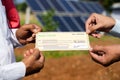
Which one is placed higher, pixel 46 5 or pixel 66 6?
pixel 46 5

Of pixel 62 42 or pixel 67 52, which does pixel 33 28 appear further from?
pixel 67 52

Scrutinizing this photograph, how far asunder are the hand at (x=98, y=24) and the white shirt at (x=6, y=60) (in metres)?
0.58

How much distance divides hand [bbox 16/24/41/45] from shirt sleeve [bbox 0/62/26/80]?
577mm

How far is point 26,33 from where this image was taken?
8.96ft

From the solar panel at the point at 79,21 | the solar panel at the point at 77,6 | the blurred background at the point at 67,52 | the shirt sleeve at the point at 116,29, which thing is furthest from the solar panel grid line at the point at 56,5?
the shirt sleeve at the point at 116,29

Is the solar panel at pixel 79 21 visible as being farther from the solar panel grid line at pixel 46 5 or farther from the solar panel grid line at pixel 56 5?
the solar panel grid line at pixel 46 5

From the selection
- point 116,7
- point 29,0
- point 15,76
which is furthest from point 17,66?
point 116,7

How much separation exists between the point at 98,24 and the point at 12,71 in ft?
2.63

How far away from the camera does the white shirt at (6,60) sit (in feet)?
6.66

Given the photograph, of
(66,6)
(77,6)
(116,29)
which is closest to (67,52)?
(66,6)

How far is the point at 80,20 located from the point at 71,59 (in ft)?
20.7

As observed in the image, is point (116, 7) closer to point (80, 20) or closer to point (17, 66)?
point (80, 20)

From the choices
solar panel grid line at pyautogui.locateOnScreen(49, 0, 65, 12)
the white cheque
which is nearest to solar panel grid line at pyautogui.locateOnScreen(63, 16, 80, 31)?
solar panel grid line at pyautogui.locateOnScreen(49, 0, 65, 12)

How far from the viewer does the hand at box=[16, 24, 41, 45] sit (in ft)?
8.65
